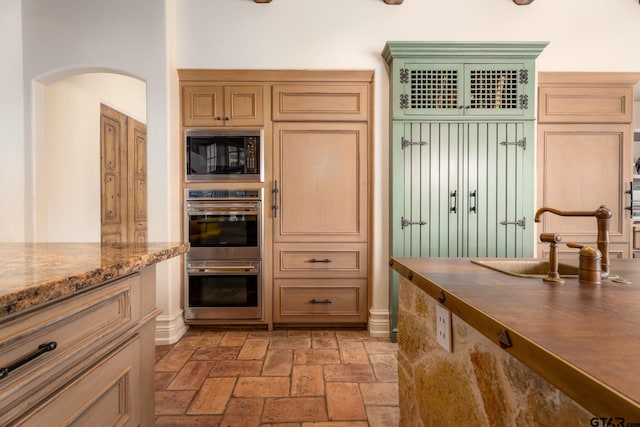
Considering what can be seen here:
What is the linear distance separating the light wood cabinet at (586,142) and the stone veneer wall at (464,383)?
7.31 ft

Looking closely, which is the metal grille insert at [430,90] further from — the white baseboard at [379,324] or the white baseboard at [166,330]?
the white baseboard at [166,330]

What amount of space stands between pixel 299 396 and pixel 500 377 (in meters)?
1.50

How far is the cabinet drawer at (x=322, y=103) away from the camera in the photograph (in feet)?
9.68

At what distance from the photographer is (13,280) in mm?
741

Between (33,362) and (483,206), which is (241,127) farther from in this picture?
(33,362)

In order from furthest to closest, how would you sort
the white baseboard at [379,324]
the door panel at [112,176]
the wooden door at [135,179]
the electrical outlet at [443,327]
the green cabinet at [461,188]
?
the wooden door at [135,179]
the door panel at [112,176]
the white baseboard at [379,324]
the green cabinet at [461,188]
the electrical outlet at [443,327]

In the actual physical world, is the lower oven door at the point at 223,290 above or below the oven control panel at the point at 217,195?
below

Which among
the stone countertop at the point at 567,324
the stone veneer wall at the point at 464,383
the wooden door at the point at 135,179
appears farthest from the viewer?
the wooden door at the point at 135,179

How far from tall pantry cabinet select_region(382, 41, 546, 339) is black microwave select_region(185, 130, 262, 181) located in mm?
1190

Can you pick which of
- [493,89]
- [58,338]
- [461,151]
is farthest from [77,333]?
[493,89]

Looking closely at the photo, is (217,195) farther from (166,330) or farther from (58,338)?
(58,338)

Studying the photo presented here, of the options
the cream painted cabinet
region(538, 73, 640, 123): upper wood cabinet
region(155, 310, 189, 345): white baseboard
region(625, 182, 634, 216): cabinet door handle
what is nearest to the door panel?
region(155, 310, 189, 345): white baseboard

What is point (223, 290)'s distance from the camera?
2984 millimetres

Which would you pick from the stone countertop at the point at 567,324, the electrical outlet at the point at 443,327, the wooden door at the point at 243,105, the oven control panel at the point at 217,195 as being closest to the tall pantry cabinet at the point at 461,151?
the wooden door at the point at 243,105
